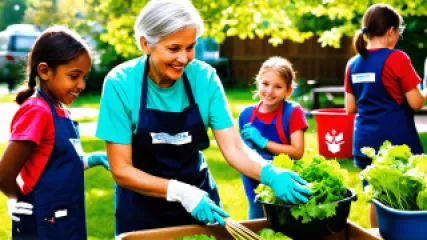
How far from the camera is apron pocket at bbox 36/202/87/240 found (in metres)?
2.89

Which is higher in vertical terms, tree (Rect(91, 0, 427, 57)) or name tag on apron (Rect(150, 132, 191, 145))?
tree (Rect(91, 0, 427, 57))

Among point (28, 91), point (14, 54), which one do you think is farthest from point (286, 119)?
point (14, 54)

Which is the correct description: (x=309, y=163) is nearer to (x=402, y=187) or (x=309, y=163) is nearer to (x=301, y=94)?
(x=402, y=187)

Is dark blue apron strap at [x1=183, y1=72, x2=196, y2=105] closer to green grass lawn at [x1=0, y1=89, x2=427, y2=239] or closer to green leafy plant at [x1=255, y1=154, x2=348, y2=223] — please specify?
green leafy plant at [x1=255, y1=154, x2=348, y2=223]

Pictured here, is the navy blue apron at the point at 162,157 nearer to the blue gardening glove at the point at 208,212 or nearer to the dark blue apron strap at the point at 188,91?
the dark blue apron strap at the point at 188,91

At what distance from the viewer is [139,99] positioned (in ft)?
8.72

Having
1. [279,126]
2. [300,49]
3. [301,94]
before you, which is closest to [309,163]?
[279,126]

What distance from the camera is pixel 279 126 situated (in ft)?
12.7

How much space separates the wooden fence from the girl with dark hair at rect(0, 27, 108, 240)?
1679 centimetres

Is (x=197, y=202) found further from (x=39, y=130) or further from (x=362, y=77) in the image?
(x=362, y=77)

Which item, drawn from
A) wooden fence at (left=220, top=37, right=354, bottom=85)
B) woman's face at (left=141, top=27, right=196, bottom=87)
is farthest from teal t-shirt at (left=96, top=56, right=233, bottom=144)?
wooden fence at (left=220, top=37, right=354, bottom=85)

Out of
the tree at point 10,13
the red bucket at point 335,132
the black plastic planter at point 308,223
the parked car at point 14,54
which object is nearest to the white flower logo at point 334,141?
the red bucket at point 335,132

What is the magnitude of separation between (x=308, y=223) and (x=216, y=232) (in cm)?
41

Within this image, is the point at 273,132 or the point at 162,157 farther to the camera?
the point at 273,132
